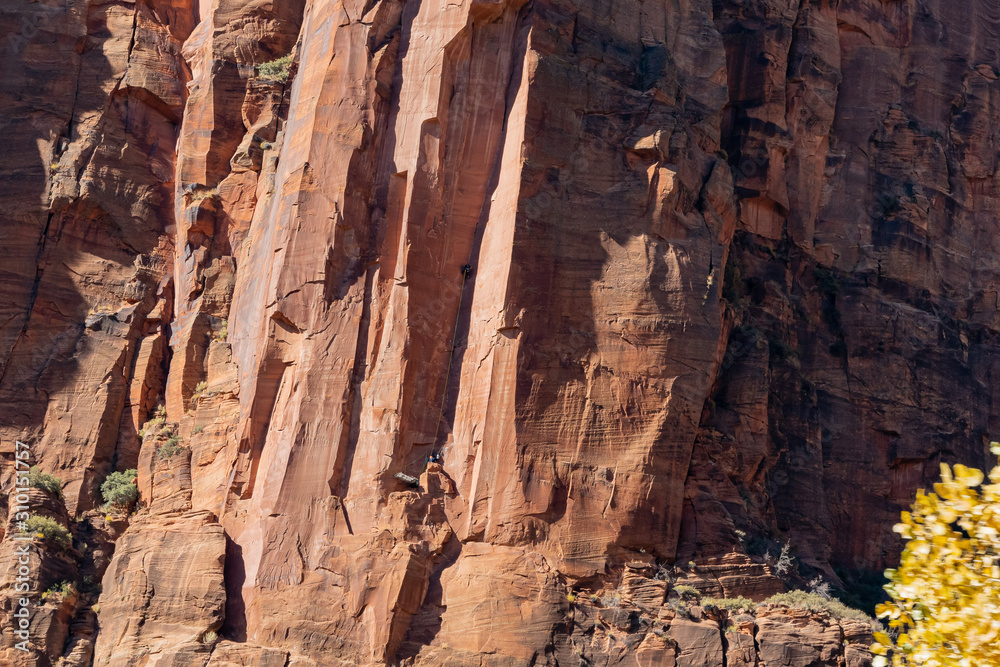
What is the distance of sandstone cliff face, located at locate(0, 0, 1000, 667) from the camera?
98.3 ft

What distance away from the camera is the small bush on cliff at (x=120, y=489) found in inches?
1351

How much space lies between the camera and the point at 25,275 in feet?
121

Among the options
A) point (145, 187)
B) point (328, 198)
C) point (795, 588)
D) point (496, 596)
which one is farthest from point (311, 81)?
point (795, 588)

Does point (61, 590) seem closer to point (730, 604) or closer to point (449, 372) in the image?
point (449, 372)

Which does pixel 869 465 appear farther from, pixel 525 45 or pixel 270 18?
pixel 270 18

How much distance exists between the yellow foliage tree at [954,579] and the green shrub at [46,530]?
22992mm

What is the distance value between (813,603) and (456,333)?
10.5 m

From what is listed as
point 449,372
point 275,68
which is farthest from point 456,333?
point 275,68

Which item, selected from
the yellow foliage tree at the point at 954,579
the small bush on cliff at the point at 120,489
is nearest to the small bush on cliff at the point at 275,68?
the small bush on cliff at the point at 120,489

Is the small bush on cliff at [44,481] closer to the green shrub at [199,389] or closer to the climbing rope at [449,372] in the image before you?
the green shrub at [199,389]

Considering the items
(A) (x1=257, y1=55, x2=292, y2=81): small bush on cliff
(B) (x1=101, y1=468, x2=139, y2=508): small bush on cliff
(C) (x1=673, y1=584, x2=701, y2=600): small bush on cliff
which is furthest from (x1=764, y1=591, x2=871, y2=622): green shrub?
(A) (x1=257, y1=55, x2=292, y2=81): small bush on cliff

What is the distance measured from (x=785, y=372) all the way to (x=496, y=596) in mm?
12702

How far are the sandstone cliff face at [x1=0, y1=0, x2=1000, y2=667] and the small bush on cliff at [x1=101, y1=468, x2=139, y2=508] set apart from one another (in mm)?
382

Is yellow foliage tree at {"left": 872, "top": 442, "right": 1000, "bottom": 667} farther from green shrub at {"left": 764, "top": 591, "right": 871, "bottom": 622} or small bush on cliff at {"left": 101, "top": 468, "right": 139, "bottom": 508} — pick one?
small bush on cliff at {"left": 101, "top": 468, "right": 139, "bottom": 508}
